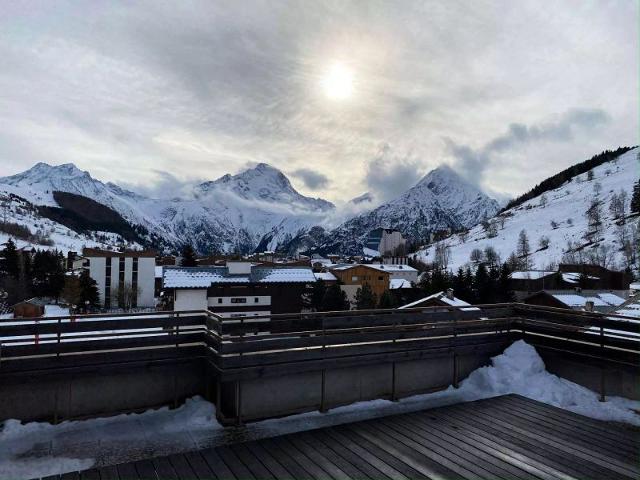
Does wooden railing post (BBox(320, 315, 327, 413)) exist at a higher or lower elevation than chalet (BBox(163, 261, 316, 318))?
higher

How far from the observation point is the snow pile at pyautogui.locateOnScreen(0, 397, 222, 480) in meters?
5.08

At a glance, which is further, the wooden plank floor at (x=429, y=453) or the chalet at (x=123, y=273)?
the chalet at (x=123, y=273)

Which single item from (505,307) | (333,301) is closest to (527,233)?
(333,301)

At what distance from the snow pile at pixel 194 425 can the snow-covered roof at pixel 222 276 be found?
48.3m

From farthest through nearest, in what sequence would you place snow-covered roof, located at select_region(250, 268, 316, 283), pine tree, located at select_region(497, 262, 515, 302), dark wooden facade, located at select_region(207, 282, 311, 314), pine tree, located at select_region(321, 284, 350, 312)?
1. pine tree, located at select_region(497, 262, 515, 302)
2. pine tree, located at select_region(321, 284, 350, 312)
3. snow-covered roof, located at select_region(250, 268, 316, 283)
4. dark wooden facade, located at select_region(207, 282, 311, 314)

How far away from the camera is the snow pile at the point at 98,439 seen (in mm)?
5078

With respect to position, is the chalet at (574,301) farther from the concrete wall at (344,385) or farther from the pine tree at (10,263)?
the pine tree at (10,263)

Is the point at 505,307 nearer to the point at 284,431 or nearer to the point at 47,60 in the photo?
the point at 284,431

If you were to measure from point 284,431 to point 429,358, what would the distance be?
3.23 m

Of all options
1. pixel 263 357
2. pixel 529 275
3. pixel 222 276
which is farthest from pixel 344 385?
pixel 529 275

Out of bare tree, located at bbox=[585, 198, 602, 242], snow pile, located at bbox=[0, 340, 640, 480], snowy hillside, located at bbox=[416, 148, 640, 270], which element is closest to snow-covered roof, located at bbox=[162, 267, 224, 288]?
snow pile, located at bbox=[0, 340, 640, 480]

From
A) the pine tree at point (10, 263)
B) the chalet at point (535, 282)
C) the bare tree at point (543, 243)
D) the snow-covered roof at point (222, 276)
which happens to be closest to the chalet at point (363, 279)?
the chalet at point (535, 282)

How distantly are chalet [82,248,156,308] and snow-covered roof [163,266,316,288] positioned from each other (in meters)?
33.3

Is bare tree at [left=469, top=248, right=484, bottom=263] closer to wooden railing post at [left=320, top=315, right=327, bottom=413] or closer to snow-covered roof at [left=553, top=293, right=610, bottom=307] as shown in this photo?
snow-covered roof at [left=553, top=293, right=610, bottom=307]
